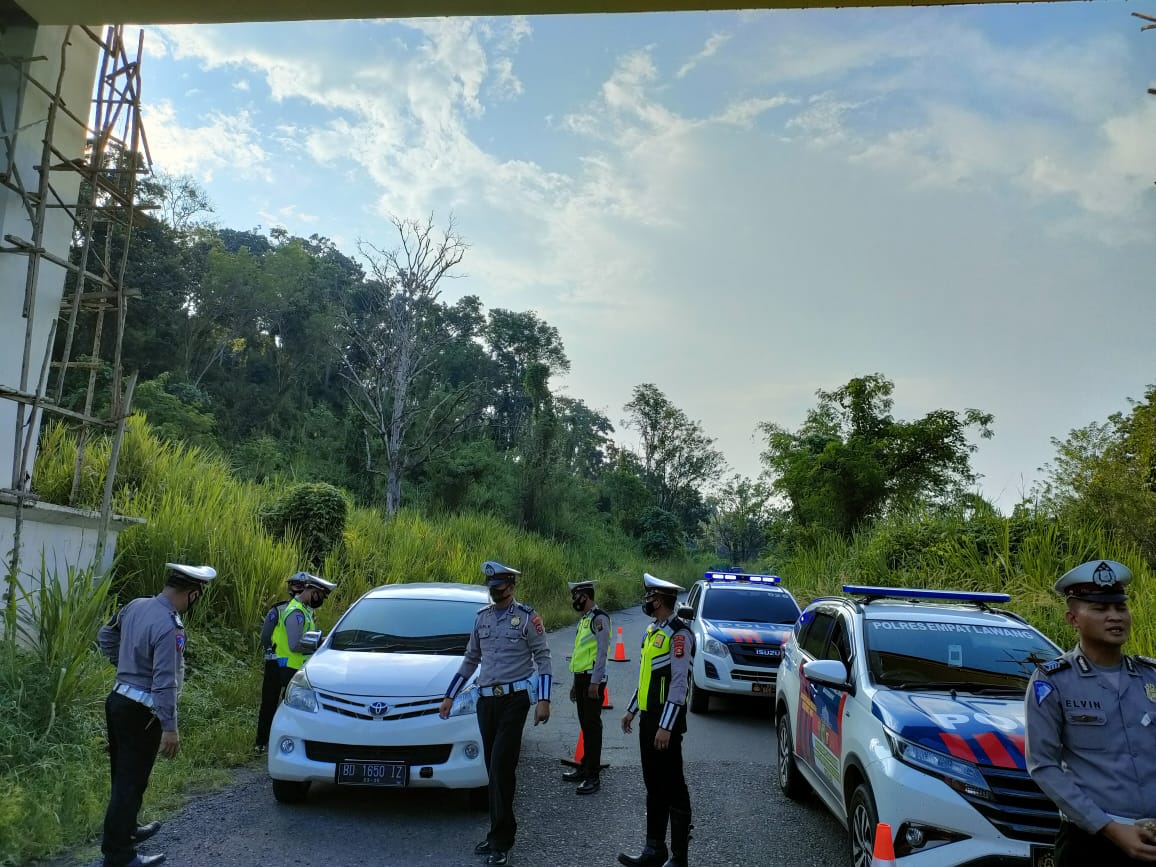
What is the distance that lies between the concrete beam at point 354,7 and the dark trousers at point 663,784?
6.75 meters

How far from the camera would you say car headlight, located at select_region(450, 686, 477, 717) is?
6.34 m

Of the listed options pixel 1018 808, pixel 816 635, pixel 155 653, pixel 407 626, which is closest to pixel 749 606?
pixel 816 635

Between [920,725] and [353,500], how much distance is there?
18666 millimetres

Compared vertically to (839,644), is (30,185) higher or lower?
higher

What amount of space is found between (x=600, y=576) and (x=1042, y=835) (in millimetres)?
32573

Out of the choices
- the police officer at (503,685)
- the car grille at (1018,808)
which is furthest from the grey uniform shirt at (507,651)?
the car grille at (1018,808)

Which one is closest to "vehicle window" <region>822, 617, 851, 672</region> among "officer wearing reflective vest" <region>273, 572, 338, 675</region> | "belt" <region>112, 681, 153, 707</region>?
"belt" <region>112, 681, 153, 707</region>

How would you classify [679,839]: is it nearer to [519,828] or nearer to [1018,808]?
[519,828]

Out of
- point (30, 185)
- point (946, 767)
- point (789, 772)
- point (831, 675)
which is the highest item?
point (30, 185)

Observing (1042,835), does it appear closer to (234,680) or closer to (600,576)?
(234,680)

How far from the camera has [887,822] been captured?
434cm

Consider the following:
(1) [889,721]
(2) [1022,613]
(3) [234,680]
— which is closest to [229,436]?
(3) [234,680]

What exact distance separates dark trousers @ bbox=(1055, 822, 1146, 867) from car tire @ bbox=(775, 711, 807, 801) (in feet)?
13.1

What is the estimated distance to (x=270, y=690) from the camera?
805 cm
